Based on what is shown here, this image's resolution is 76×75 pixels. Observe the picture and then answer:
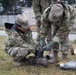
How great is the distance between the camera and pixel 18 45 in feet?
14.6

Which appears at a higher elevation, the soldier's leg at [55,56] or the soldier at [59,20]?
the soldier at [59,20]

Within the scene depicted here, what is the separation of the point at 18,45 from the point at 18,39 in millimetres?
120

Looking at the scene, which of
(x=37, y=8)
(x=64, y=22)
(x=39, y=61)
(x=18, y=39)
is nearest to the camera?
(x=64, y=22)

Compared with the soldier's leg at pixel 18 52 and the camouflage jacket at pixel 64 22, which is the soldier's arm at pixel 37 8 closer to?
the camouflage jacket at pixel 64 22

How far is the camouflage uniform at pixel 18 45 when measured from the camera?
4.36 metres

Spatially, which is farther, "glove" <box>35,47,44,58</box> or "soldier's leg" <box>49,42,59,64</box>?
"soldier's leg" <box>49,42,59,64</box>

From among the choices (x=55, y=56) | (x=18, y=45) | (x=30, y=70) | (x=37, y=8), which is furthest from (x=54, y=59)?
(x=37, y=8)

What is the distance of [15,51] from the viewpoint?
435 centimetres

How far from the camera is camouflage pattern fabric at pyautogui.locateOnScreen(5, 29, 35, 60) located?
14.3 ft

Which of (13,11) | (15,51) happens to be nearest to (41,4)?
(15,51)

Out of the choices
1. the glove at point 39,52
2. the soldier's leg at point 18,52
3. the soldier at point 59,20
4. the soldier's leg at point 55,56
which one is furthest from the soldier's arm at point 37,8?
the soldier's leg at point 18,52

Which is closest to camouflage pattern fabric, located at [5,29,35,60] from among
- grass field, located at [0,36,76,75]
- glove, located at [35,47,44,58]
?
glove, located at [35,47,44,58]

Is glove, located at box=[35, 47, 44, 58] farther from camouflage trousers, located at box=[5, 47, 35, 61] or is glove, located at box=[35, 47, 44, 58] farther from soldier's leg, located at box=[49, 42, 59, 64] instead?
soldier's leg, located at box=[49, 42, 59, 64]

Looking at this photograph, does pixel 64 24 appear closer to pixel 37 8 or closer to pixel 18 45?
pixel 18 45
